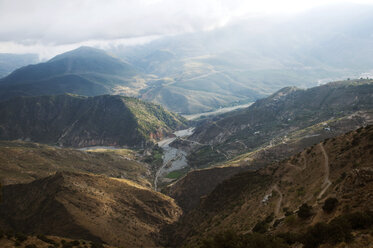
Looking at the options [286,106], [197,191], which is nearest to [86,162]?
[197,191]

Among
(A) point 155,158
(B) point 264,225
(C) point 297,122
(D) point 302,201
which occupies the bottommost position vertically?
(A) point 155,158

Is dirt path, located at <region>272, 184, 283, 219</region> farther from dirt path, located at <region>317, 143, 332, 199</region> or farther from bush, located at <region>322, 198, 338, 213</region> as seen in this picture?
bush, located at <region>322, 198, 338, 213</region>

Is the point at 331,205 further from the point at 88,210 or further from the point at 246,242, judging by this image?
the point at 88,210

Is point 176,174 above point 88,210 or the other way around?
the other way around

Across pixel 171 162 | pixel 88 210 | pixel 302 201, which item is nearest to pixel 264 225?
pixel 302 201

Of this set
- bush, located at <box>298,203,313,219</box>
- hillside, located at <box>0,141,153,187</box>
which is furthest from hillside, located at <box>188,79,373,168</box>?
bush, located at <box>298,203,313,219</box>

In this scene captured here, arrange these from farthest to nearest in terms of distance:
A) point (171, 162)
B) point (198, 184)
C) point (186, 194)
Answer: point (171, 162)
point (198, 184)
point (186, 194)
